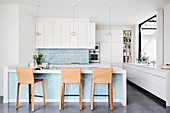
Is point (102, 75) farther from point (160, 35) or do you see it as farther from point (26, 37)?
point (26, 37)

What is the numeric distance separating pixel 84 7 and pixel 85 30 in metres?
1.39

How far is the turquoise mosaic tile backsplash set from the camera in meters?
6.17

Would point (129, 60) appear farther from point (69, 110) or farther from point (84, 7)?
point (69, 110)

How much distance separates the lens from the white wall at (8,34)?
4562 millimetres

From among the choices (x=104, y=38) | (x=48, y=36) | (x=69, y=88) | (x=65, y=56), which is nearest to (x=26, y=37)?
(x=48, y=36)

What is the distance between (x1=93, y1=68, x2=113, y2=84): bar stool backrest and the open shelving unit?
455 centimetres

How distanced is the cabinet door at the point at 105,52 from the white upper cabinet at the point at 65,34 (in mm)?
1477

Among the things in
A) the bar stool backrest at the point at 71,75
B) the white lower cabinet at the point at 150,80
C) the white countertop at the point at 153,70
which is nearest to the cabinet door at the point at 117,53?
the white lower cabinet at the point at 150,80

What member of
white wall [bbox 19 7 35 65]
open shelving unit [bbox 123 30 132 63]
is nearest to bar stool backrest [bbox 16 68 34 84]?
white wall [bbox 19 7 35 65]

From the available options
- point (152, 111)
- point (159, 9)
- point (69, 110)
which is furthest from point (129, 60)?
point (69, 110)

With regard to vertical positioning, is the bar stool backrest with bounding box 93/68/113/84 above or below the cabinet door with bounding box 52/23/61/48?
below

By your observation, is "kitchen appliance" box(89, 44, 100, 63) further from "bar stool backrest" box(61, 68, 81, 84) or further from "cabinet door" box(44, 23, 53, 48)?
"bar stool backrest" box(61, 68, 81, 84)

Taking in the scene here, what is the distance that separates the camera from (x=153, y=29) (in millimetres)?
7191

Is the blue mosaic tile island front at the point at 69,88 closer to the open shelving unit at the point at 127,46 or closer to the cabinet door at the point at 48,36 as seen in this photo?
the cabinet door at the point at 48,36
